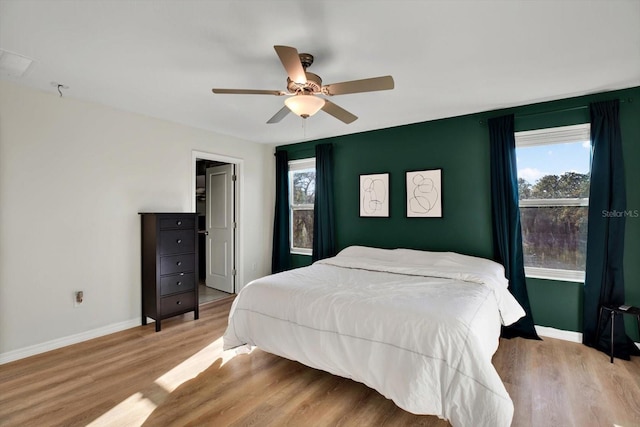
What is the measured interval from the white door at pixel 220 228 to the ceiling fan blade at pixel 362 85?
3.08 m

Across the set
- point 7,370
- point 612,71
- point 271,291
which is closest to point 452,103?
point 612,71

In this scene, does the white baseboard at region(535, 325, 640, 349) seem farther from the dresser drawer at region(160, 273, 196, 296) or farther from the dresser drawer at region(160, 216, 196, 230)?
the dresser drawer at region(160, 216, 196, 230)

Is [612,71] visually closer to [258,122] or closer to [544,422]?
[544,422]

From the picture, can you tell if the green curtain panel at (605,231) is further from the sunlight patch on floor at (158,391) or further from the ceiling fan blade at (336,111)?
the sunlight patch on floor at (158,391)

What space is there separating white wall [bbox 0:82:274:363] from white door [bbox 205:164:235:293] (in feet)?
2.81

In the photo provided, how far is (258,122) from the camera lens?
3.90 meters

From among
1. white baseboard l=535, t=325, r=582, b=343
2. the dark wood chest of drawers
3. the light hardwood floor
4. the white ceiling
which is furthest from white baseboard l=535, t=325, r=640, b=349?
the dark wood chest of drawers

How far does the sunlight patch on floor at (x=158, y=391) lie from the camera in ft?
6.30

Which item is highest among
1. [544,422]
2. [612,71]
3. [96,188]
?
[612,71]

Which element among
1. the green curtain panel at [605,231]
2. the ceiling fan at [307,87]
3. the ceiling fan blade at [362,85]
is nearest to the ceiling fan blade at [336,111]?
the ceiling fan at [307,87]

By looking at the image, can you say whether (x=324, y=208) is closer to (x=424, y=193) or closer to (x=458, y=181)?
(x=424, y=193)

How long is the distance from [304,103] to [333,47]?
0.44m

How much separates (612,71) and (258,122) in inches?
136

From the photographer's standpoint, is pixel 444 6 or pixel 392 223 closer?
pixel 444 6
